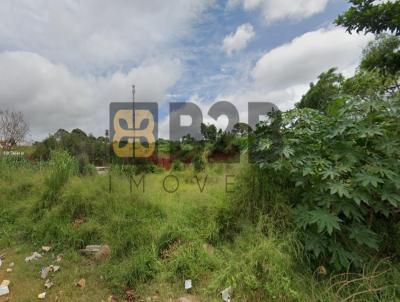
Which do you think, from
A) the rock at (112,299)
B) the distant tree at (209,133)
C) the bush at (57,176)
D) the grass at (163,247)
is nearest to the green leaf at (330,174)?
the grass at (163,247)

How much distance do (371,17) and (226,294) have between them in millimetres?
3110

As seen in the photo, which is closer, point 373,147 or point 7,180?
point 373,147

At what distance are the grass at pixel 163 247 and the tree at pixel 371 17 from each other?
7.05ft

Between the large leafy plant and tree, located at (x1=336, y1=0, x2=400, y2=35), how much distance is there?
0.93 metres

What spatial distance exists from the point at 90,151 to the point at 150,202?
6.40 metres

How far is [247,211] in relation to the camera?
8.59ft

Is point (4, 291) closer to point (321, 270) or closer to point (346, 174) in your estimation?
point (321, 270)

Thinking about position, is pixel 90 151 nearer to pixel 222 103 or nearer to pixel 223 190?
pixel 222 103

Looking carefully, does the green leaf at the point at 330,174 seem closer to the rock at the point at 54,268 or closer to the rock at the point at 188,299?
the rock at the point at 188,299

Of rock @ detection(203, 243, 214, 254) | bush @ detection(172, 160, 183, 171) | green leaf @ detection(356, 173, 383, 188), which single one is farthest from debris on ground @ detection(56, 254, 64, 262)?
bush @ detection(172, 160, 183, 171)

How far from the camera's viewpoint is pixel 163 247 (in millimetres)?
2547

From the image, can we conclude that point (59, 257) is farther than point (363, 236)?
Yes

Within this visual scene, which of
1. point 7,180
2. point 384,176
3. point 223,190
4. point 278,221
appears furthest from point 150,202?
point 7,180

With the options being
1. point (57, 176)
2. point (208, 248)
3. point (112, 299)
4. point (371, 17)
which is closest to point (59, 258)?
point (112, 299)
